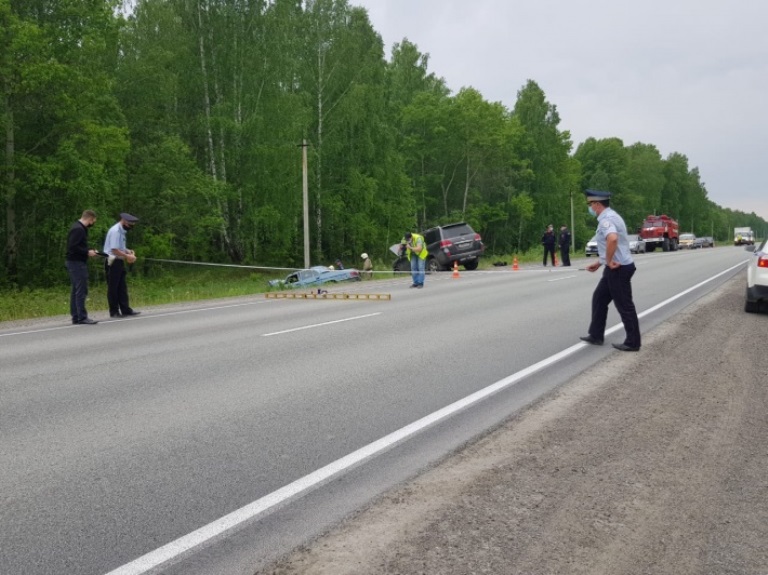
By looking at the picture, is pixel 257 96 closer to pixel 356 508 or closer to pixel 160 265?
pixel 160 265

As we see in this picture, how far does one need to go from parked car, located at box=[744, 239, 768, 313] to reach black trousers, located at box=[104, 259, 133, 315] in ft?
37.6

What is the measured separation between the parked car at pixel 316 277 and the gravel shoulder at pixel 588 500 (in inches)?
673

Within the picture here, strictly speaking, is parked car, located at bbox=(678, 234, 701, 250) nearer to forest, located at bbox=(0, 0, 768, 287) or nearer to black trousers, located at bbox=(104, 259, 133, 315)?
forest, located at bbox=(0, 0, 768, 287)

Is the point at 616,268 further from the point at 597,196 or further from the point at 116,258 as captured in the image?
the point at 116,258

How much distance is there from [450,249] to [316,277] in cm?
727

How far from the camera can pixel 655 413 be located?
511cm

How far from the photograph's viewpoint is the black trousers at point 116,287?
12.5m

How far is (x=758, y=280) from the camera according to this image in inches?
426

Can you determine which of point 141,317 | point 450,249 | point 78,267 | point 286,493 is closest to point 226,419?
point 286,493

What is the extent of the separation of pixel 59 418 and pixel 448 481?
3.33 m

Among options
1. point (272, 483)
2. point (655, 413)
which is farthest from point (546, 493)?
point (655, 413)

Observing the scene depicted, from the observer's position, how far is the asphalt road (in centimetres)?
316

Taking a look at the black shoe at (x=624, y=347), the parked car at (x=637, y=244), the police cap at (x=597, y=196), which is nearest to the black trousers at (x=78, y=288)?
the police cap at (x=597, y=196)

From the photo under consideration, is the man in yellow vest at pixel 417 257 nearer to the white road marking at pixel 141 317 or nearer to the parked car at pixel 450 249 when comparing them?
the white road marking at pixel 141 317
